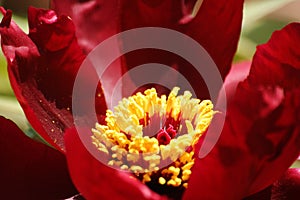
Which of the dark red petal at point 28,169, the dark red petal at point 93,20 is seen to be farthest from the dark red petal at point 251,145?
the dark red petal at point 93,20

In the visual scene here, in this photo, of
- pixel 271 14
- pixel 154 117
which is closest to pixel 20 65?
pixel 154 117

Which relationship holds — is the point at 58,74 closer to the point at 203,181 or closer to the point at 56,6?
the point at 56,6

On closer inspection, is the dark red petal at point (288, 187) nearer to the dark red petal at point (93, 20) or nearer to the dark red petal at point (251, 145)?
the dark red petal at point (251, 145)

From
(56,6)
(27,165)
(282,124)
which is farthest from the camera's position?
(56,6)

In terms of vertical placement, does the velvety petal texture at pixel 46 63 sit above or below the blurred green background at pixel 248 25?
above

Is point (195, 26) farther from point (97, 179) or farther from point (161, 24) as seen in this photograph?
point (97, 179)

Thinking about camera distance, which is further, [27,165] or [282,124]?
[27,165]

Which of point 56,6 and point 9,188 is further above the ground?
point 56,6

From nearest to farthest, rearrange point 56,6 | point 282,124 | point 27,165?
point 282,124
point 27,165
point 56,6
